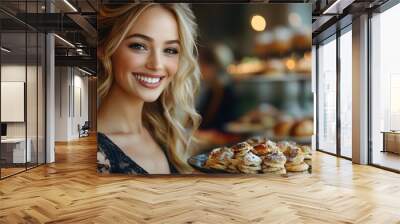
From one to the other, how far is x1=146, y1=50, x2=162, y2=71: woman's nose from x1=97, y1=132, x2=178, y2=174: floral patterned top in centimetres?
142

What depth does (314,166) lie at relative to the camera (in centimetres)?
786

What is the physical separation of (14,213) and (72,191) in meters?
1.21

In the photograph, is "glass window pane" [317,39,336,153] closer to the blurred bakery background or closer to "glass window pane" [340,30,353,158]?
"glass window pane" [340,30,353,158]

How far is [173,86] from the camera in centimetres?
651

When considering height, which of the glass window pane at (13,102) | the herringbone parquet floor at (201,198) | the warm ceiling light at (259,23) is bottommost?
the herringbone parquet floor at (201,198)

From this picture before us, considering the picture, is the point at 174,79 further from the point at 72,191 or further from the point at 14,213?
the point at 14,213

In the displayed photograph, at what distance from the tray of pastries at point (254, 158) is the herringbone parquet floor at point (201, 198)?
18 centimetres

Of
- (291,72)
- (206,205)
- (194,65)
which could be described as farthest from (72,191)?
(291,72)

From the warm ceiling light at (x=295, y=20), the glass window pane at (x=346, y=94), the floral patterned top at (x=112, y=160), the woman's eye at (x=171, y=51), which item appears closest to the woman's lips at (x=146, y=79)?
the woman's eye at (x=171, y=51)

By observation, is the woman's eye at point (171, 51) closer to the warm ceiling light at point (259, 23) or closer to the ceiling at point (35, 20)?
the warm ceiling light at point (259, 23)

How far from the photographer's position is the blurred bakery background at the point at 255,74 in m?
6.54

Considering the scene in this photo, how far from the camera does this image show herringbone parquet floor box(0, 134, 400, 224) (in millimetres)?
4012

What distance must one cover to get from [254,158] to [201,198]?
6.14ft

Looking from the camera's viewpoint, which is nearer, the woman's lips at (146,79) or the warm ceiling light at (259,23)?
the woman's lips at (146,79)
